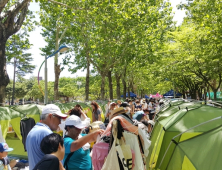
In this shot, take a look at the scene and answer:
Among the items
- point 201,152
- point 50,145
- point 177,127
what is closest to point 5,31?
point 177,127

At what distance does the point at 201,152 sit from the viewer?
392 cm

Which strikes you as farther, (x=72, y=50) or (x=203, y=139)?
(x=72, y=50)

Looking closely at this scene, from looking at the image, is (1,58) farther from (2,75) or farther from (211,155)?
(211,155)

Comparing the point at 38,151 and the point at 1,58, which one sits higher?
the point at 1,58

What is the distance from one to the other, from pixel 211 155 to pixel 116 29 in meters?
15.7

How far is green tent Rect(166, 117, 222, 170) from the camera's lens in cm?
374

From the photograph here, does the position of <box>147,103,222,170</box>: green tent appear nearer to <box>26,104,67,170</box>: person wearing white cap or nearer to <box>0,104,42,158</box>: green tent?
<box>26,104,67,170</box>: person wearing white cap

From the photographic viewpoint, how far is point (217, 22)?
11.6 metres

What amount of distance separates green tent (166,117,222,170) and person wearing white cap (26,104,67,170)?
2172 millimetres

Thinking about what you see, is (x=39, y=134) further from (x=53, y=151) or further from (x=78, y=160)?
(x=78, y=160)

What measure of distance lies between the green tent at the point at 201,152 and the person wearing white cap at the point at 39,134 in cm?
217

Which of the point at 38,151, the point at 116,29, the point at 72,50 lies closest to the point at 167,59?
the point at 116,29

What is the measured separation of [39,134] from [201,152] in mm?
2466

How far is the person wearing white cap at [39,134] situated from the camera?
299 cm
